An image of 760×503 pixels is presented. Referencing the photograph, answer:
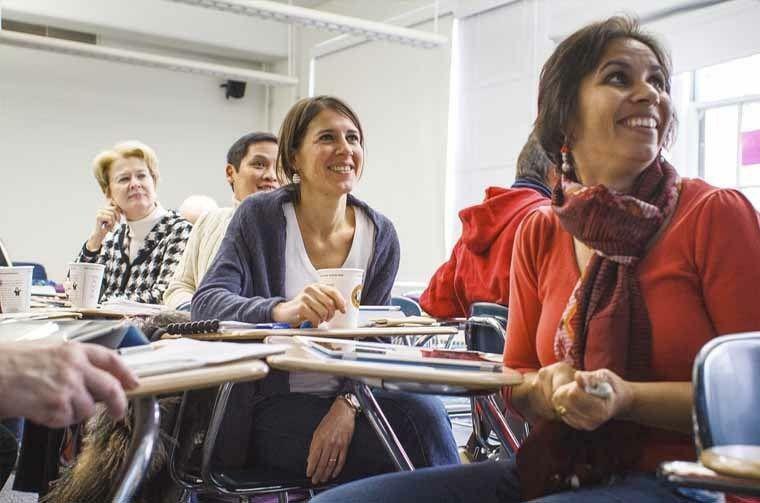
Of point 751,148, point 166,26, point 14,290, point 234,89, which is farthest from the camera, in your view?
point 234,89

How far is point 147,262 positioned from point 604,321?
289 cm

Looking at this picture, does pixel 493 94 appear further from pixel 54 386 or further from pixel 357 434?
pixel 54 386

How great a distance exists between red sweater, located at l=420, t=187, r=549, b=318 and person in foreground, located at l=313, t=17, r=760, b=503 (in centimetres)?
130

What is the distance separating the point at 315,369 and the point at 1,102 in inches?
328

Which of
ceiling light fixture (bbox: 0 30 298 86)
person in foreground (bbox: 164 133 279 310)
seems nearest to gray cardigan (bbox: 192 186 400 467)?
person in foreground (bbox: 164 133 279 310)

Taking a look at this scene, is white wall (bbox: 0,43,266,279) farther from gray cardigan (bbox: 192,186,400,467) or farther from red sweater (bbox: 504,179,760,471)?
red sweater (bbox: 504,179,760,471)

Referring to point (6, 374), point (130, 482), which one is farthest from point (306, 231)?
point (6, 374)

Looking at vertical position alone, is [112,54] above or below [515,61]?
above

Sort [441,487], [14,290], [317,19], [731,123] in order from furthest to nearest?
[317,19], [731,123], [14,290], [441,487]

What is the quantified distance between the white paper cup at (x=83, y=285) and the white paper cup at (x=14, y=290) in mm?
283

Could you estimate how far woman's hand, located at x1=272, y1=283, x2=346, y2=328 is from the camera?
1.97 meters

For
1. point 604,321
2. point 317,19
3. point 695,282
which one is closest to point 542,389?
point 604,321

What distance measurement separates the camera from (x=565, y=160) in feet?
5.25

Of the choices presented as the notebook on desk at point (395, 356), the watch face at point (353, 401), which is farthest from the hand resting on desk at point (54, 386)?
the watch face at point (353, 401)
